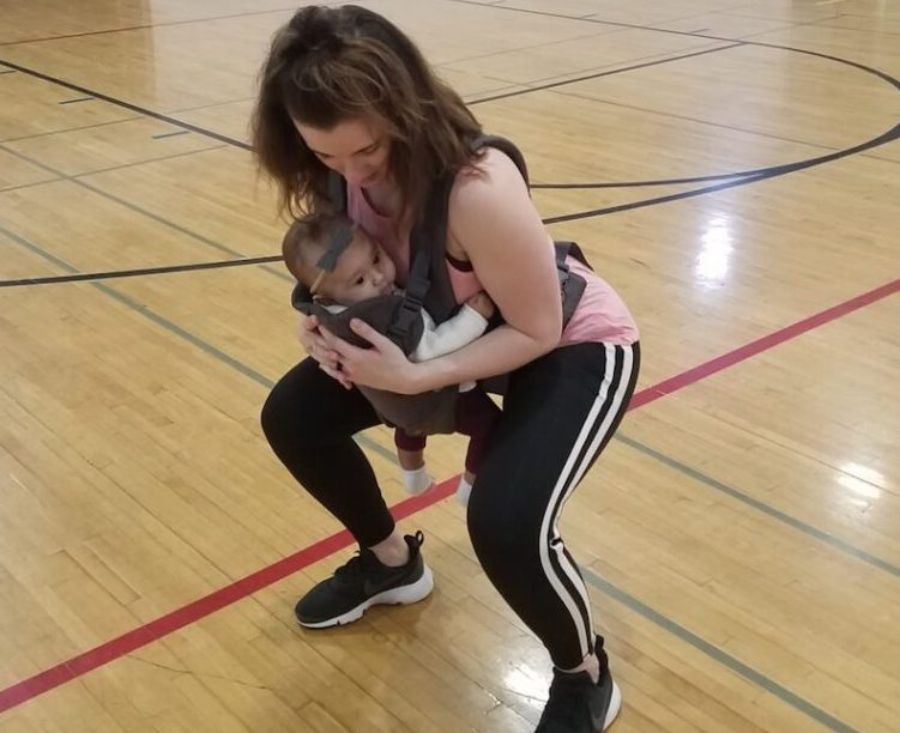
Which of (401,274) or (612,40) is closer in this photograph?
(401,274)

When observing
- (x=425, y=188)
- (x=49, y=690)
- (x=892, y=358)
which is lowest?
(x=49, y=690)

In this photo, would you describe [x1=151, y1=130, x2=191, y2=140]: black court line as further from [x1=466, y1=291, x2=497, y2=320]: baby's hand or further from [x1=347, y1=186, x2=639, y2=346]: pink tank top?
[x1=466, y1=291, x2=497, y2=320]: baby's hand

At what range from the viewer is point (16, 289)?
139 inches

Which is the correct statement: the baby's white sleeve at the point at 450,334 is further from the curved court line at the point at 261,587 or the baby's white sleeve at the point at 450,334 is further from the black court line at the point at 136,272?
the black court line at the point at 136,272

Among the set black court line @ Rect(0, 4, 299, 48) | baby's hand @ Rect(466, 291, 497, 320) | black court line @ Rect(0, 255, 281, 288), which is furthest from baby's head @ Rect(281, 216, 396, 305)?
black court line @ Rect(0, 4, 299, 48)

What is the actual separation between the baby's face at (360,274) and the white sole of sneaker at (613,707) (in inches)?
29.9

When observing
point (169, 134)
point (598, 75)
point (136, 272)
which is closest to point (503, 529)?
point (136, 272)

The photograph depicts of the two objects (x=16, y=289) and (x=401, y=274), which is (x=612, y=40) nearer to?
(x=16, y=289)

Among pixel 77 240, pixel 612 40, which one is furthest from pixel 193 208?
pixel 612 40

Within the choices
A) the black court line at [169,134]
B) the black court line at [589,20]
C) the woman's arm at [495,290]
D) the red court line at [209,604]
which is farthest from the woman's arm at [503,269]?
the black court line at [589,20]

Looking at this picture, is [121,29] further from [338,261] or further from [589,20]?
[338,261]

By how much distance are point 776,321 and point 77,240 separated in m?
2.37

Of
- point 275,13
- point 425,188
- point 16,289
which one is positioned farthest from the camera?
point 275,13

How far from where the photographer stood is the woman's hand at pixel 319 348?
1639 millimetres
